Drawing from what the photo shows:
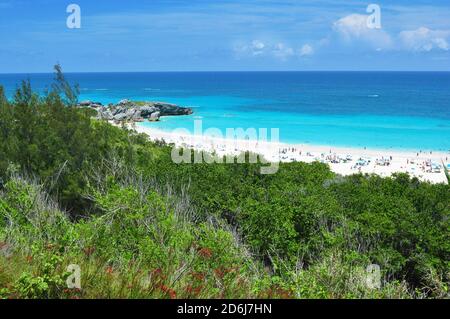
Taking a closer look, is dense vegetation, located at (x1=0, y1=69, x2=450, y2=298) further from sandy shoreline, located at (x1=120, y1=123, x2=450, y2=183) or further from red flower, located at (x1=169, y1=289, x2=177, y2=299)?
sandy shoreline, located at (x1=120, y1=123, x2=450, y2=183)

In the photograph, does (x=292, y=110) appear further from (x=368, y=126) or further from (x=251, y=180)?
(x=251, y=180)

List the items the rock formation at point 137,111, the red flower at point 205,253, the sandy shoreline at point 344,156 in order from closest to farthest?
the red flower at point 205,253
the sandy shoreline at point 344,156
the rock formation at point 137,111

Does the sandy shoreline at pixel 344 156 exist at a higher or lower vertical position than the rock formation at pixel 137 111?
lower

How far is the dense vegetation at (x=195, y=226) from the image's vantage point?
5.66m

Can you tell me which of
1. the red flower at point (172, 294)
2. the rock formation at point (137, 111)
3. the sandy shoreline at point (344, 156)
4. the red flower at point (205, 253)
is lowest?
the red flower at point (205, 253)

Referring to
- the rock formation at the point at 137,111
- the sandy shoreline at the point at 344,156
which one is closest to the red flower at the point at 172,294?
the sandy shoreline at the point at 344,156

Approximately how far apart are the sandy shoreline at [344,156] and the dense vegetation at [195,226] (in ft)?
62.4

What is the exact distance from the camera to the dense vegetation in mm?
5656

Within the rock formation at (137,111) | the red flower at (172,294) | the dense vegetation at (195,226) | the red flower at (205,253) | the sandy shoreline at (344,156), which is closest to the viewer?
the red flower at (172,294)

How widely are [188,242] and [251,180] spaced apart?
9.33m

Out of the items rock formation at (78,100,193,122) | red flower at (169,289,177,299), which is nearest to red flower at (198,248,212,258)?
red flower at (169,289,177,299)

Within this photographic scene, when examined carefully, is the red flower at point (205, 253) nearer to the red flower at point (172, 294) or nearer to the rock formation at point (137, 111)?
the red flower at point (172, 294)

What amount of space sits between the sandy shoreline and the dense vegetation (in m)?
19.0

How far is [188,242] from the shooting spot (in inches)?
340
